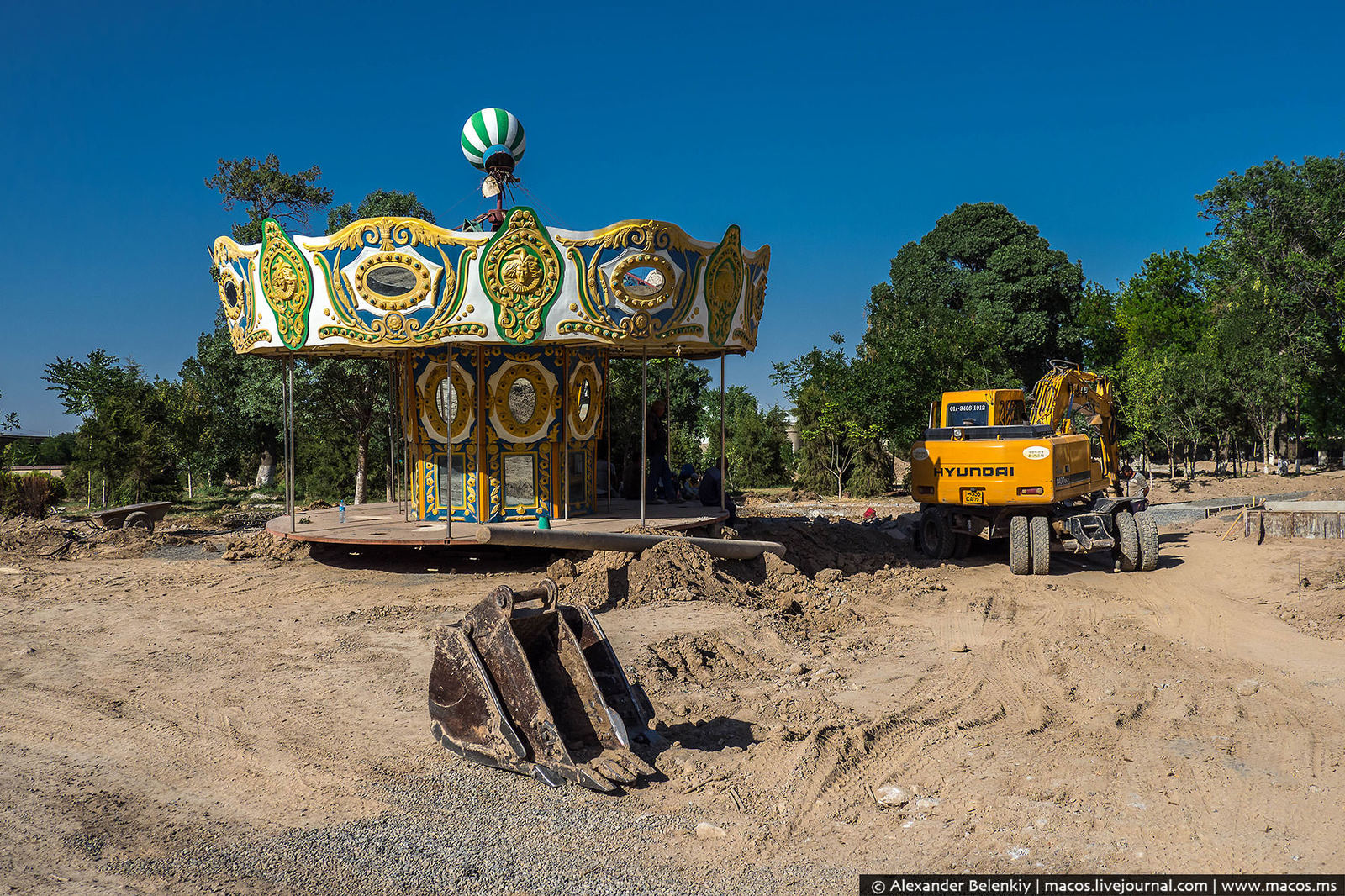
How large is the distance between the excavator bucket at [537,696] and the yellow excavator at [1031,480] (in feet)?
31.0

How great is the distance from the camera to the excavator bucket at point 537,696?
5355 millimetres

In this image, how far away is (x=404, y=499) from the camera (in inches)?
636

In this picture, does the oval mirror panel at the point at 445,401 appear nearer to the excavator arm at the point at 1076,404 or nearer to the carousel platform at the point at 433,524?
the carousel platform at the point at 433,524

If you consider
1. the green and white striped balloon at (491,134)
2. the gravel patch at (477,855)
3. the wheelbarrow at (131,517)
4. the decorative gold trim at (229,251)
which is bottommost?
the gravel patch at (477,855)

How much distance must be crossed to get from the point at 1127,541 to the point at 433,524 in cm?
1171

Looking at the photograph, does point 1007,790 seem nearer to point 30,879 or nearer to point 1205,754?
point 1205,754

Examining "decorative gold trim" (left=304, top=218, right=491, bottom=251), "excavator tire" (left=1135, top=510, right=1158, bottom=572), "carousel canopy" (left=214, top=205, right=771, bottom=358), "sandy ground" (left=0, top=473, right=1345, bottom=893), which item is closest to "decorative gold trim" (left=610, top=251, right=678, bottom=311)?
"carousel canopy" (left=214, top=205, right=771, bottom=358)

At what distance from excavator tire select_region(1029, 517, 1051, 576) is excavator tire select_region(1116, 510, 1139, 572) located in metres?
1.39

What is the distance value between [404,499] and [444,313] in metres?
5.06

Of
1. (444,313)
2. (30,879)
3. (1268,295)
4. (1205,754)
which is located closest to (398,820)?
(30,879)

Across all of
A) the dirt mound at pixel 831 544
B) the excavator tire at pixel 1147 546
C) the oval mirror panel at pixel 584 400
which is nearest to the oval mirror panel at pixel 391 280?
the oval mirror panel at pixel 584 400

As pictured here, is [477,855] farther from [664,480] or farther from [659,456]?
[659,456]

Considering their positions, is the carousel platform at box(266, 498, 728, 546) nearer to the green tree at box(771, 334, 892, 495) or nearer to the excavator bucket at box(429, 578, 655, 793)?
the excavator bucket at box(429, 578, 655, 793)

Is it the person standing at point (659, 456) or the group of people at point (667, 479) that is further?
the person standing at point (659, 456)
